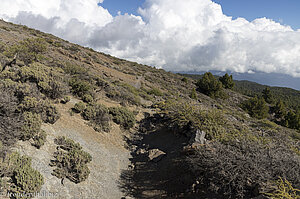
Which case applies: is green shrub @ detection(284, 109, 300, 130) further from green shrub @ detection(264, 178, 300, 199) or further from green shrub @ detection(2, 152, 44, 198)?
green shrub @ detection(2, 152, 44, 198)


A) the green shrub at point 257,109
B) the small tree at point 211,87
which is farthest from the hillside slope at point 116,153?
the small tree at point 211,87

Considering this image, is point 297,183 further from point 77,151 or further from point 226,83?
point 226,83

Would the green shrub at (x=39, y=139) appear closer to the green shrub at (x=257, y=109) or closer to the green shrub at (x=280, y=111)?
the green shrub at (x=257, y=109)

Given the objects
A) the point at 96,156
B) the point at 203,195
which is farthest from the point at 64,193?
the point at 203,195

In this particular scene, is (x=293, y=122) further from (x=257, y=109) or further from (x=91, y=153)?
(x=91, y=153)

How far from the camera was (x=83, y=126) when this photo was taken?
8.02 meters

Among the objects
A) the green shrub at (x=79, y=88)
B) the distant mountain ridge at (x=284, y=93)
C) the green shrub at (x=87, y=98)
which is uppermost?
the distant mountain ridge at (x=284, y=93)

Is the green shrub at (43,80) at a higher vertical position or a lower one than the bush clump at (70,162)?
higher

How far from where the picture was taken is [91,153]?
680 cm

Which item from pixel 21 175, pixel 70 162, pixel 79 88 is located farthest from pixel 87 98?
pixel 21 175

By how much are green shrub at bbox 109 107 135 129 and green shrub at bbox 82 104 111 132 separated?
0.76 meters

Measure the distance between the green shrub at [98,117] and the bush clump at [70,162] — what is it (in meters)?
2.45

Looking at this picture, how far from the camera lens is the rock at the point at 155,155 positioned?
7452mm

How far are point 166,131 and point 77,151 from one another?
5640 millimetres
